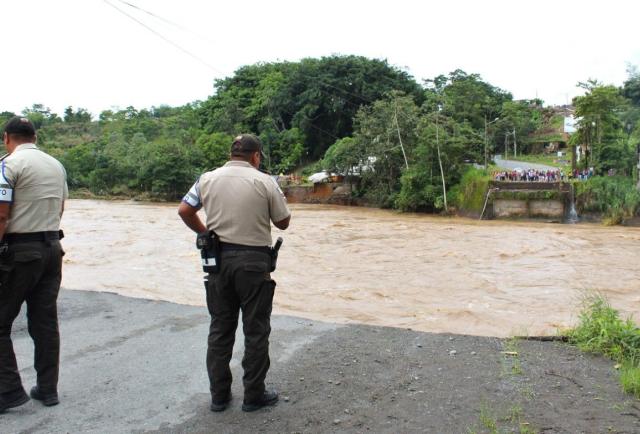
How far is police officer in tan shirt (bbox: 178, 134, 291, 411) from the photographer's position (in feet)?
12.6

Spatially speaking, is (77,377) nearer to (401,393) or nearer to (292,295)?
(401,393)

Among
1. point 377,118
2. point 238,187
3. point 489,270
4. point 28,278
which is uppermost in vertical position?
point 377,118

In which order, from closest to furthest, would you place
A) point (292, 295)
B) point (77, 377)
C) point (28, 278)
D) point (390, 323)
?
point (28, 278)
point (77, 377)
point (390, 323)
point (292, 295)

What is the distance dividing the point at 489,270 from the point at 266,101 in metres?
46.8

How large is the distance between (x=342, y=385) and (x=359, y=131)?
124ft

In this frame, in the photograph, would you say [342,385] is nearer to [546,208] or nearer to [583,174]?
[546,208]

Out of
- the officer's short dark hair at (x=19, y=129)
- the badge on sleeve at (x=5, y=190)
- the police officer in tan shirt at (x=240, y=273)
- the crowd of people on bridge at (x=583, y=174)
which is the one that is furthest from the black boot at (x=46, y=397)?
the crowd of people on bridge at (x=583, y=174)

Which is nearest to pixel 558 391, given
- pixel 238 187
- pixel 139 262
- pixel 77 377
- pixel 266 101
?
pixel 238 187

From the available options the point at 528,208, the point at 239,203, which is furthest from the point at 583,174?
the point at 239,203

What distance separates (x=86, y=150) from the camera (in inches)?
2218

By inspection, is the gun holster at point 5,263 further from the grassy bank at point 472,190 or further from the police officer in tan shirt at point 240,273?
the grassy bank at point 472,190

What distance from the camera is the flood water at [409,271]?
8.88 meters

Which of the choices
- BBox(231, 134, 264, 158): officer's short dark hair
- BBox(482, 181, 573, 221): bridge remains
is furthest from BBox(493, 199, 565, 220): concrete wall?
BBox(231, 134, 264, 158): officer's short dark hair

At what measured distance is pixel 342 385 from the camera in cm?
422
